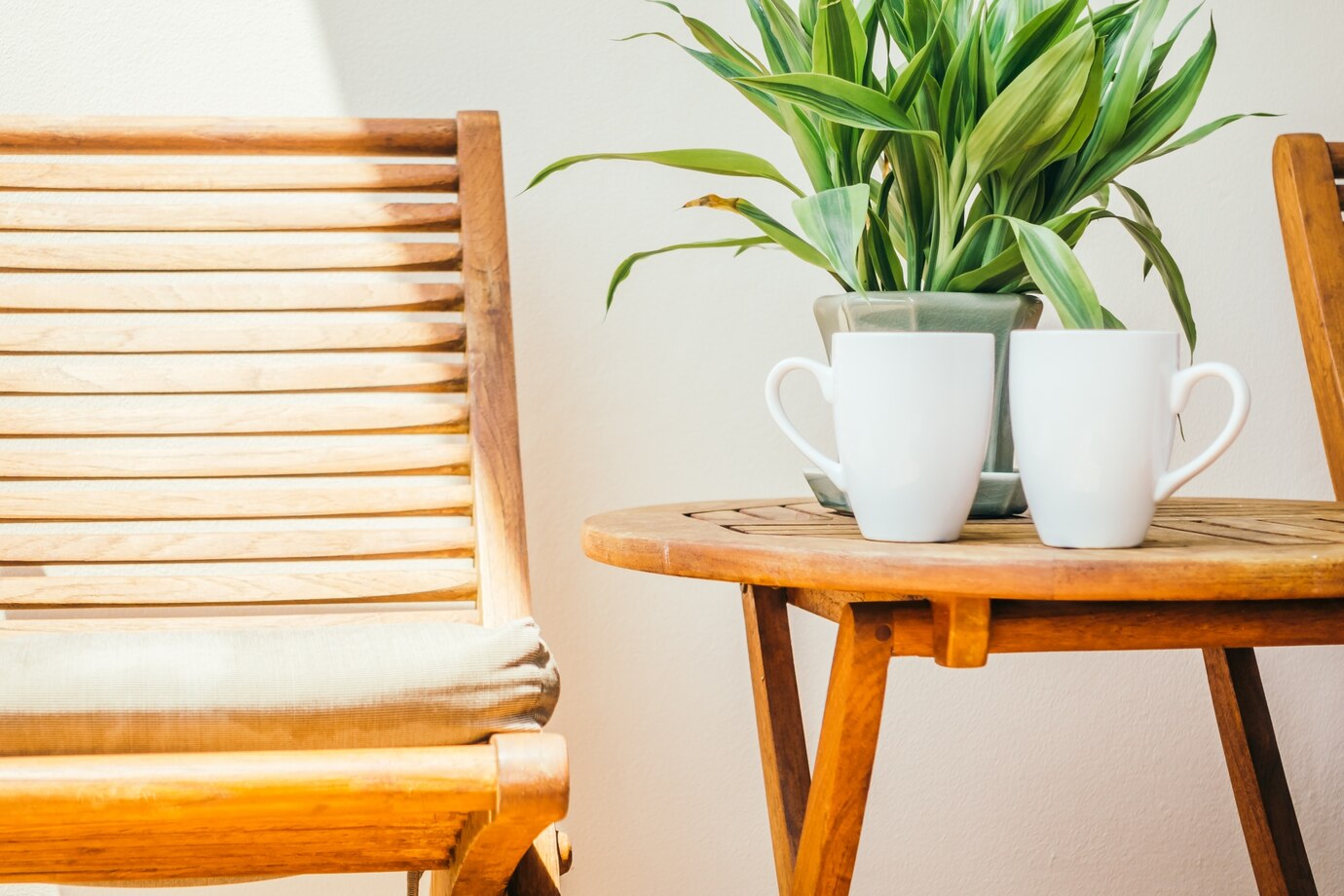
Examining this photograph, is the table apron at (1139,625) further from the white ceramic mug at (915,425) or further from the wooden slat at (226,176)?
the wooden slat at (226,176)

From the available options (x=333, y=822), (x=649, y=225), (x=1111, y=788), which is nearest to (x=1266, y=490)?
(x=1111, y=788)

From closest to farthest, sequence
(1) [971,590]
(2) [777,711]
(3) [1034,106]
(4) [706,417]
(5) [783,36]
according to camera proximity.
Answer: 1. (1) [971,590]
2. (3) [1034,106]
3. (5) [783,36]
4. (2) [777,711]
5. (4) [706,417]

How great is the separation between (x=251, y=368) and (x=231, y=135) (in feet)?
0.60

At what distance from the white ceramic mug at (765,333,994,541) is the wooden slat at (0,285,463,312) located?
1.52ft

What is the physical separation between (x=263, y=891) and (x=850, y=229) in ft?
2.65

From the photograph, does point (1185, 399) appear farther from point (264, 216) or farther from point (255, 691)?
point (264, 216)

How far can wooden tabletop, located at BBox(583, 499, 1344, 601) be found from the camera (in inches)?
15.9

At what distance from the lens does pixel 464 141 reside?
90 cm

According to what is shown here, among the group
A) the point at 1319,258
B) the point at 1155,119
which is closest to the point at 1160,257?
the point at 1155,119

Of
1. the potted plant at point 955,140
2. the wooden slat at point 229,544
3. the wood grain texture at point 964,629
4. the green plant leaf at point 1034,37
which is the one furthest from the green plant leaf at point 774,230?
the wooden slat at point 229,544

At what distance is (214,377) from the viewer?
2.81 ft

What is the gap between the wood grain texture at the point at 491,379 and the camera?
29.6 inches

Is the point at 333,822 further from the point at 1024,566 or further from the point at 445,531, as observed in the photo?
the point at 445,531

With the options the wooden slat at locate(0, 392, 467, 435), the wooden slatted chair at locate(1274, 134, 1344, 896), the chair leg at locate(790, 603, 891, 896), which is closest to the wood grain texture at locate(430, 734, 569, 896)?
the chair leg at locate(790, 603, 891, 896)
